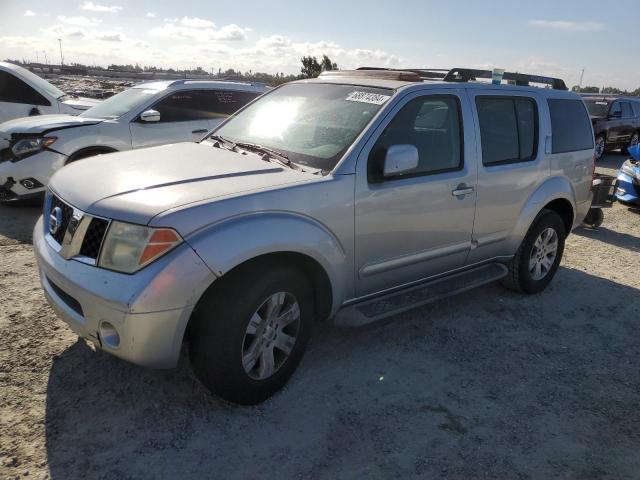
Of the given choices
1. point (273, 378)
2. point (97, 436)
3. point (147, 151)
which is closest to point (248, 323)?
point (273, 378)

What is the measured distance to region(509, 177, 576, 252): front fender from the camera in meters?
4.57

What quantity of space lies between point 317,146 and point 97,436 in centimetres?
211

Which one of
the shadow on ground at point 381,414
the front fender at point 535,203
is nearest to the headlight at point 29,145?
the shadow on ground at point 381,414

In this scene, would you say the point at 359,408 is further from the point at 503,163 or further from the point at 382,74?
the point at 382,74

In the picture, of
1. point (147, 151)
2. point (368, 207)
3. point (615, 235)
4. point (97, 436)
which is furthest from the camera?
point (615, 235)

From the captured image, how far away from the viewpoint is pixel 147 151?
3.76 meters

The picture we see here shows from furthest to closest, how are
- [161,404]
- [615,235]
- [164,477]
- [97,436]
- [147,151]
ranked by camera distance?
[615,235]
[147,151]
[161,404]
[97,436]
[164,477]

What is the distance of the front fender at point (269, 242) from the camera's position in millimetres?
2613

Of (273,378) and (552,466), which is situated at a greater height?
(273,378)

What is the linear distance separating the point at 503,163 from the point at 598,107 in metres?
13.9

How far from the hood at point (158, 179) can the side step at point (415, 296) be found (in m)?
0.93

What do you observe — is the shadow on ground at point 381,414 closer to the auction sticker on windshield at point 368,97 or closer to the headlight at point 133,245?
the headlight at point 133,245

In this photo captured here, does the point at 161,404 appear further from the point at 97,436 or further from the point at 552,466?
the point at 552,466

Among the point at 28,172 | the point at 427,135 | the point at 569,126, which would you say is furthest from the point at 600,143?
the point at 28,172
